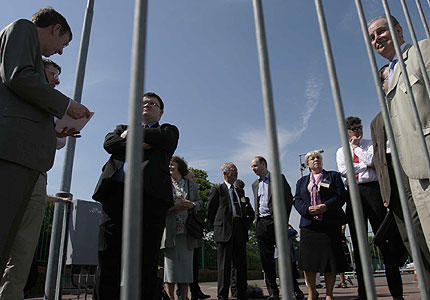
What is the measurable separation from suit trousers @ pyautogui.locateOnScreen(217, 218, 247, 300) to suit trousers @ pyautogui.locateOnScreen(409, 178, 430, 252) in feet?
9.08

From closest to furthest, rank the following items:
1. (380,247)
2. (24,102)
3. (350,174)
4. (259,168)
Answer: (350,174)
(24,102)
(380,247)
(259,168)

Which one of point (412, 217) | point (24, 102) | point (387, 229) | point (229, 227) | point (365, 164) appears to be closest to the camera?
point (24, 102)

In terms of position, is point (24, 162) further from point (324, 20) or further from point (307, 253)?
point (307, 253)

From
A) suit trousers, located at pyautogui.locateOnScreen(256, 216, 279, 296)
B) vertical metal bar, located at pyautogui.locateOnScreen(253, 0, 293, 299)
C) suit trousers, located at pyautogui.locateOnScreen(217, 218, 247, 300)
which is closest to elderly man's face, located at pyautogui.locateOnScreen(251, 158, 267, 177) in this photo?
suit trousers, located at pyautogui.locateOnScreen(256, 216, 279, 296)

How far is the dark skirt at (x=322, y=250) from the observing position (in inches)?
140

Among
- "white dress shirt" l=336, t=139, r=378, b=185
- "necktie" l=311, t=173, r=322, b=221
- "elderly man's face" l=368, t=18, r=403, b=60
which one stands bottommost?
"necktie" l=311, t=173, r=322, b=221

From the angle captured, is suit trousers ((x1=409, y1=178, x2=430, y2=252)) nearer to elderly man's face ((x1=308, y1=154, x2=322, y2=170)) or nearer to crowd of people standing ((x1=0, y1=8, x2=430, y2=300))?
crowd of people standing ((x1=0, y1=8, x2=430, y2=300))

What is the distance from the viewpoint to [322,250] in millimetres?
3621

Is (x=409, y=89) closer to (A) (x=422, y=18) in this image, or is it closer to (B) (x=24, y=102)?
(A) (x=422, y=18)

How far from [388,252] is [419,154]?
6.39 feet

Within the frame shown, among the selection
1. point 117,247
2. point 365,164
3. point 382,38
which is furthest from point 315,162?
point 117,247

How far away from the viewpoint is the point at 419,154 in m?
1.82

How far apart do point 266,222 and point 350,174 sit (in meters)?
3.98

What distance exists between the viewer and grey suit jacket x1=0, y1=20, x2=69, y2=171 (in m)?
1.56
